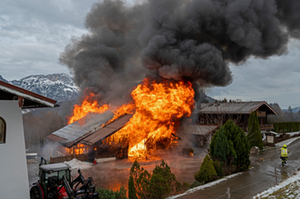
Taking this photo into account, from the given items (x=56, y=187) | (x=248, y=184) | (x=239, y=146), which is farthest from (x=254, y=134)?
(x=56, y=187)

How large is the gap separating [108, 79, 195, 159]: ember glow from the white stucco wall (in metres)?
13.1

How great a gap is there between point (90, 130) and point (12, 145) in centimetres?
1496

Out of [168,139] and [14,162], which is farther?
[168,139]

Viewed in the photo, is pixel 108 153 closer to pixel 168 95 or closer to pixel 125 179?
pixel 125 179

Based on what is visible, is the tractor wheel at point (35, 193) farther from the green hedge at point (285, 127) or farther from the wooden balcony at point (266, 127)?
the green hedge at point (285, 127)

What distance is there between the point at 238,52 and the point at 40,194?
19527 millimetres

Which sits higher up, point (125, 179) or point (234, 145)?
point (234, 145)

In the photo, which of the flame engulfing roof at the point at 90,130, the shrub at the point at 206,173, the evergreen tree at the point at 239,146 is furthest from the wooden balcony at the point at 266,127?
the shrub at the point at 206,173

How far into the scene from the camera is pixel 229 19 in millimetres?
17578

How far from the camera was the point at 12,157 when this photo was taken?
6332 mm

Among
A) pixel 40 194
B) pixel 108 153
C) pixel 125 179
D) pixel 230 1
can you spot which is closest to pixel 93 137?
pixel 108 153

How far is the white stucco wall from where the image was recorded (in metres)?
6.14

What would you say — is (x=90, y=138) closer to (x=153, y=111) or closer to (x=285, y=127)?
(x=153, y=111)

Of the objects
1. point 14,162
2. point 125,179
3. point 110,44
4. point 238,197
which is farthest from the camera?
point 110,44
